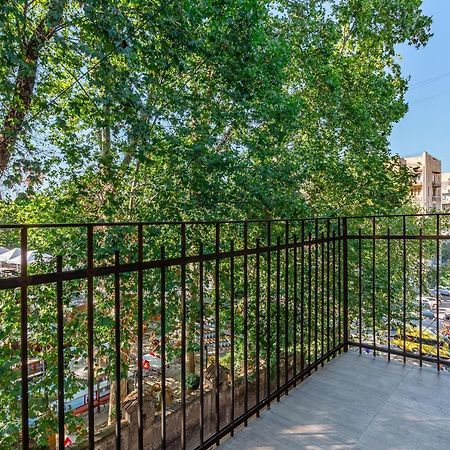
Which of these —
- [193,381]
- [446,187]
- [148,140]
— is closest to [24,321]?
[148,140]

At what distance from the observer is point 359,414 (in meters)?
2.06

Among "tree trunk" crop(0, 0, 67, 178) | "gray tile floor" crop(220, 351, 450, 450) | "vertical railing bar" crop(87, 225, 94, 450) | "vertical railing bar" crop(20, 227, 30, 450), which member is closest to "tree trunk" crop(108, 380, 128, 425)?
"tree trunk" crop(0, 0, 67, 178)

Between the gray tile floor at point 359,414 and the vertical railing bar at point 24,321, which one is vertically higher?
the vertical railing bar at point 24,321

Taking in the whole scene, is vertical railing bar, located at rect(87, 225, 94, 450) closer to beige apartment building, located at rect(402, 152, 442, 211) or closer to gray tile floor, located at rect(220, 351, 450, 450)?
gray tile floor, located at rect(220, 351, 450, 450)

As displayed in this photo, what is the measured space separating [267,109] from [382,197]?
12.7 ft

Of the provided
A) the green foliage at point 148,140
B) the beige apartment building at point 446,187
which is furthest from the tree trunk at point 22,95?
the beige apartment building at point 446,187

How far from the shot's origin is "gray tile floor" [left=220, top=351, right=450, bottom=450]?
180cm

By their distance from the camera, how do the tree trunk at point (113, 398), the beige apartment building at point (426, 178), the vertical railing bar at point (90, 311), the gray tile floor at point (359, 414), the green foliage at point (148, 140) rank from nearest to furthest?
the vertical railing bar at point (90, 311) < the gray tile floor at point (359, 414) < the green foliage at point (148, 140) < the tree trunk at point (113, 398) < the beige apartment building at point (426, 178)

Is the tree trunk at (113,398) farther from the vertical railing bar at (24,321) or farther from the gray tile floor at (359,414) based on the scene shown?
the vertical railing bar at (24,321)

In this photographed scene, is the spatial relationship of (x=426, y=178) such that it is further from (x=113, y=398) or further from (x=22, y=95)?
(x=22, y=95)

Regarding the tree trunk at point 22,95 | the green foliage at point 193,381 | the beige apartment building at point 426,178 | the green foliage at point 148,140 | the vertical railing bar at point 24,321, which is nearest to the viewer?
the vertical railing bar at point 24,321

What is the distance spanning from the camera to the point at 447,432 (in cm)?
188

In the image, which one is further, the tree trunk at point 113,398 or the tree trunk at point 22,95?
the tree trunk at point 113,398

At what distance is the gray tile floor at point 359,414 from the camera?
1.80 meters
